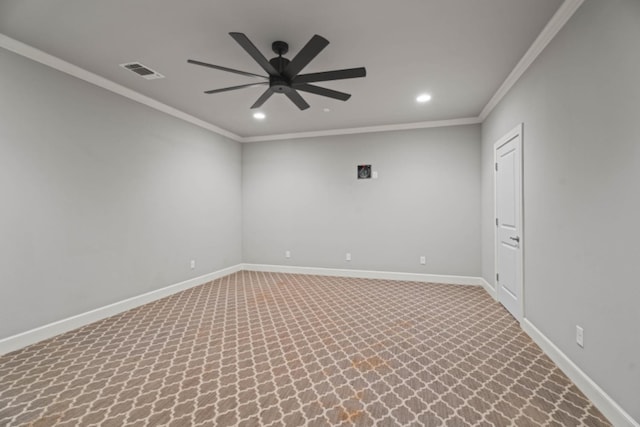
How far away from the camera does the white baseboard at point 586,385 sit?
65.0 inches

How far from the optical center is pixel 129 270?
3701mm

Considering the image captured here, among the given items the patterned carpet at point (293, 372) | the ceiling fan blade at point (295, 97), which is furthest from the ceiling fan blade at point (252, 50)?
the patterned carpet at point (293, 372)

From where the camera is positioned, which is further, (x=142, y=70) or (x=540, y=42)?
(x=142, y=70)

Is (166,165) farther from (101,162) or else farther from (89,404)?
(89,404)

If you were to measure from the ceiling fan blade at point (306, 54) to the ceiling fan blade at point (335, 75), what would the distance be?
11 cm

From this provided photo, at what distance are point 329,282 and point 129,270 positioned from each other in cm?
295

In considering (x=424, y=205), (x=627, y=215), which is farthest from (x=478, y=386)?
(x=424, y=205)

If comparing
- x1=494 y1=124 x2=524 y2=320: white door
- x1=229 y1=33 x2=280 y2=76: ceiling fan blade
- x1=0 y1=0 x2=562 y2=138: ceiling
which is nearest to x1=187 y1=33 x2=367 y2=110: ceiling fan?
x1=229 y1=33 x2=280 y2=76: ceiling fan blade

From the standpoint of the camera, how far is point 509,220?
11.3 ft

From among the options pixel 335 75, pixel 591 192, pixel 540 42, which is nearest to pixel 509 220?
pixel 591 192

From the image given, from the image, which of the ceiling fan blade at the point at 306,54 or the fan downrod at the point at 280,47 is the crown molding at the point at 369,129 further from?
the ceiling fan blade at the point at 306,54

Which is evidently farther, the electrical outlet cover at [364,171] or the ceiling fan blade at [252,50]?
the electrical outlet cover at [364,171]

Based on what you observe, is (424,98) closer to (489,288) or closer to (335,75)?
(335,75)

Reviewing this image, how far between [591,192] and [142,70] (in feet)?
13.5
